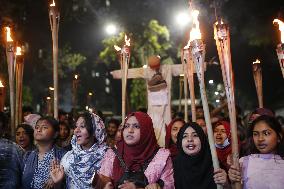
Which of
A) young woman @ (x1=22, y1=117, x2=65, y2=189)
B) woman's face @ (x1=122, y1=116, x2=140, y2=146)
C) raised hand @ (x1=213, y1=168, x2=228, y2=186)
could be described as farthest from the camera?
young woman @ (x1=22, y1=117, x2=65, y2=189)

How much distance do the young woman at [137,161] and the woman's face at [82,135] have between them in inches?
13.9

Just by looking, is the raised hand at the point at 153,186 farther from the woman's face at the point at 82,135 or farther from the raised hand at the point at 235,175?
the woman's face at the point at 82,135

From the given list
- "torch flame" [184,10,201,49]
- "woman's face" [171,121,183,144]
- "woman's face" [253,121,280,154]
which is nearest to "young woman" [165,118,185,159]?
"woman's face" [171,121,183,144]

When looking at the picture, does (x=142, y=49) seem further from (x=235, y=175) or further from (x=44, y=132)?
(x=235, y=175)

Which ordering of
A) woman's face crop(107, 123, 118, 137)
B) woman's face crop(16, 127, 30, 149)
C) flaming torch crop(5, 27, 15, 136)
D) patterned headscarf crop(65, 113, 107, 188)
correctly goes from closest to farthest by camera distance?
patterned headscarf crop(65, 113, 107, 188)
flaming torch crop(5, 27, 15, 136)
woman's face crop(16, 127, 30, 149)
woman's face crop(107, 123, 118, 137)

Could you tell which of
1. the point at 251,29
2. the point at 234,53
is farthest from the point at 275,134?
the point at 234,53

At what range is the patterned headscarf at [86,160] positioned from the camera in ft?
13.5

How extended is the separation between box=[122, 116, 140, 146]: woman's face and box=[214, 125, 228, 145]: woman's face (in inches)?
61.2

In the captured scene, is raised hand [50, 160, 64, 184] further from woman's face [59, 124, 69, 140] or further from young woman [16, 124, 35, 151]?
woman's face [59, 124, 69, 140]

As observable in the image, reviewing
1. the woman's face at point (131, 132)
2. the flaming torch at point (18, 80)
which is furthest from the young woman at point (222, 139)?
the flaming torch at point (18, 80)

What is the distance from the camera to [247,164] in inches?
142

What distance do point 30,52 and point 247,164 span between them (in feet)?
63.0

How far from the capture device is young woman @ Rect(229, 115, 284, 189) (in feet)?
11.4

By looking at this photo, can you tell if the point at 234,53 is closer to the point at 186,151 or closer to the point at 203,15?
the point at 203,15
